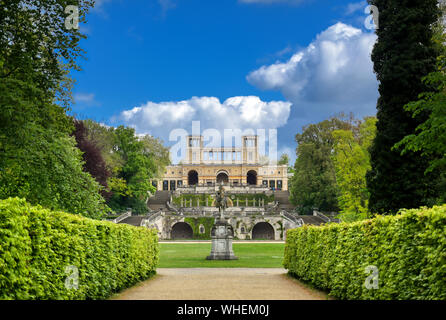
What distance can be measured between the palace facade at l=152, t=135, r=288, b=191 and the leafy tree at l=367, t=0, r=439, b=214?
70390 millimetres

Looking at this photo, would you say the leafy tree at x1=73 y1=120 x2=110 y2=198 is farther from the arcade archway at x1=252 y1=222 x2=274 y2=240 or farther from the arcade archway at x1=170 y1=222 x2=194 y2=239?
the arcade archway at x1=252 y1=222 x2=274 y2=240

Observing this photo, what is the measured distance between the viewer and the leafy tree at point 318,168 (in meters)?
49.0

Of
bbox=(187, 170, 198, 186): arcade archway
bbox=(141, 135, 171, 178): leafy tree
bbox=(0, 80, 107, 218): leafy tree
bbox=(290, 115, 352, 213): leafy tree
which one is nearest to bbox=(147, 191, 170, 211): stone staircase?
bbox=(141, 135, 171, 178): leafy tree

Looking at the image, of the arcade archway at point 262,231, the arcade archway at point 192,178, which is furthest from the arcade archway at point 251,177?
the arcade archway at point 262,231

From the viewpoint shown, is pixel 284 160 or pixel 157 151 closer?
pixel 157 151

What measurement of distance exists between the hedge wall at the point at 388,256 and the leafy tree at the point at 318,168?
3796 centimetres

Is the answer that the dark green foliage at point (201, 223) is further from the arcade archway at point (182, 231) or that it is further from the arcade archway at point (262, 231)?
the arcade archway at point (262, 231)

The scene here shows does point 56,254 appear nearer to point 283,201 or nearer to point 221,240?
point 221,240

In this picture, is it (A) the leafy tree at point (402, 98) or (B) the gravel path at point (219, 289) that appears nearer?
(B) the gravel path at point (219, 289)

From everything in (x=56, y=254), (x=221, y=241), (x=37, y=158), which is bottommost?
(x=221, y=241)

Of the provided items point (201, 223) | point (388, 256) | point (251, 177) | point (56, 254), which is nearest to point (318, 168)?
point (201, 223)

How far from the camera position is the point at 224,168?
292 feet

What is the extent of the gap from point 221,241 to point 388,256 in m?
15.3
